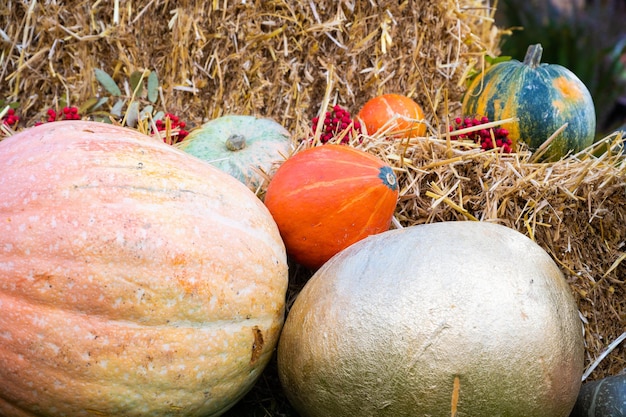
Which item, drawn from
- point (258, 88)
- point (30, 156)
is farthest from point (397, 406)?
point (258, 88)

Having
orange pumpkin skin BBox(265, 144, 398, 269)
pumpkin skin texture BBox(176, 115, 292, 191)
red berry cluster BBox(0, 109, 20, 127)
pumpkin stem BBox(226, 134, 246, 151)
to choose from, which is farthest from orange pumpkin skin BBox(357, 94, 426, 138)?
red berry cluster BBox(0, 109, 20, 127)

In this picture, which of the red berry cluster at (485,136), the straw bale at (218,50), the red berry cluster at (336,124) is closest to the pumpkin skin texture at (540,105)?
the red berry cluster at (485,136)

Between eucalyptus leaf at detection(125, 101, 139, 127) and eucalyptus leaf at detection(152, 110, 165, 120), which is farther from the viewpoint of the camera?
eucalyptus leaf at detection(152, 110, 165, 120)

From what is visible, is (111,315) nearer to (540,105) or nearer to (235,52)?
(235,52)

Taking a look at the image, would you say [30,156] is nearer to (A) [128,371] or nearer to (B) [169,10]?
(A) [128,371]

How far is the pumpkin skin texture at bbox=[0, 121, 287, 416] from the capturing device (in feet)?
5.54

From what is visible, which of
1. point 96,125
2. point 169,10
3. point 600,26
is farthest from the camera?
point 600,26

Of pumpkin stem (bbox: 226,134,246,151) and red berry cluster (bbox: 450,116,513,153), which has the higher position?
pumpkin stem (bbox: 226,134,246,151)

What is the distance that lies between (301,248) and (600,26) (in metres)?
3.79

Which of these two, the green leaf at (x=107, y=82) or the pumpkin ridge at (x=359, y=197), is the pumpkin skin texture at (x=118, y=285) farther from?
the green leaf at (x=107, y=82)

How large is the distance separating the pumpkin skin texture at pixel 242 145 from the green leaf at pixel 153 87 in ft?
1.56

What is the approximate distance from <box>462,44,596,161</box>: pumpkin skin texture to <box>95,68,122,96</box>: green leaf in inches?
70.0

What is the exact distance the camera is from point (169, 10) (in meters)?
3.21

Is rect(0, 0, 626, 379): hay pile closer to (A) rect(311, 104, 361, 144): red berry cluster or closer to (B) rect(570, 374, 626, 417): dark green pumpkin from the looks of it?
(A) rect(311, 104, 361, 144): red berry cluster
